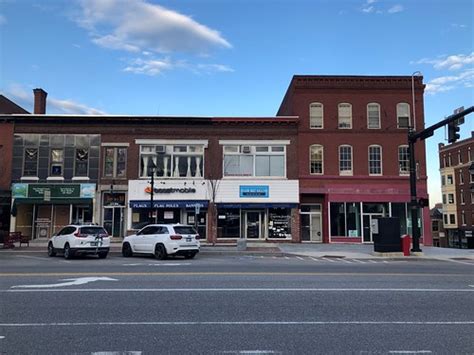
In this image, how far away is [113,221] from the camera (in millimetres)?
32875

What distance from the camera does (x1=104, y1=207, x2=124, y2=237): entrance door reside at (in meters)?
32.8

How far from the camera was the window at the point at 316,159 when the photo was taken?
3306cm

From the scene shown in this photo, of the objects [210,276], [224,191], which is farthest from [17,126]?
[210,276]

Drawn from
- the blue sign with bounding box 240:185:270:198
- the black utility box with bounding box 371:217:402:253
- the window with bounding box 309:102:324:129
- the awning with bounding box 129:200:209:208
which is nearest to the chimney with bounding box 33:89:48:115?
the awning with bounding box 129:200:209:208

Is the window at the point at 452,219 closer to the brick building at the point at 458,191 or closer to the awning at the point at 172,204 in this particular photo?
the brick building at the point at 458,191

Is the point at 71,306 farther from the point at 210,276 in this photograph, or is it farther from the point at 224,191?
the point at 224,191

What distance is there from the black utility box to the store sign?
1971 cm

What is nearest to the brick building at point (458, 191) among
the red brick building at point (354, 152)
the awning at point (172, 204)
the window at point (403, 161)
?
the window at point (403, 161)

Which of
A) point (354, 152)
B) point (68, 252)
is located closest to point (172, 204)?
point (68, 252)

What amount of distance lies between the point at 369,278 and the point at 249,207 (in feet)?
64.6

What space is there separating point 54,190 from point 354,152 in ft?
70.9

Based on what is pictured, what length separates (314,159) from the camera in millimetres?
33156

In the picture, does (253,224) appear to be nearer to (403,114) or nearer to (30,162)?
(403,114)

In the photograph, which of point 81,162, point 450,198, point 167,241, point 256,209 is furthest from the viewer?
point 450,198
